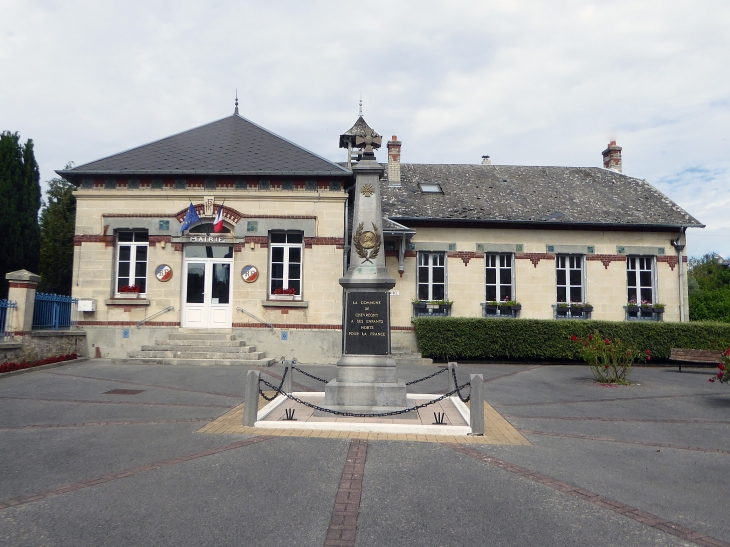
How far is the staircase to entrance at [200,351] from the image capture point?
13.1 m

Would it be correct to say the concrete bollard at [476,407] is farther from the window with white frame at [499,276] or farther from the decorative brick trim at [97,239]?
the decorative brick trim at [97,239]

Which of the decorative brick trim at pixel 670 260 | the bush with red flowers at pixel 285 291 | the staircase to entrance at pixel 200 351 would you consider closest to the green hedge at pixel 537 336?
the decorative brick trim at pixel 670 260

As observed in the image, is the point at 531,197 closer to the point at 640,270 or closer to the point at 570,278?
the point at 570,278

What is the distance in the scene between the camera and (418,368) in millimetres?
13648

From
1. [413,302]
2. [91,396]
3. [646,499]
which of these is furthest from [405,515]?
[413,302]

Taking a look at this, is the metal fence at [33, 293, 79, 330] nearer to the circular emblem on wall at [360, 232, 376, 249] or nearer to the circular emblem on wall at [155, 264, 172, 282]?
the circular emblem on wall at [155, 264, 172, 282]

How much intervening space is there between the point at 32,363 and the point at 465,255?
1238 cm

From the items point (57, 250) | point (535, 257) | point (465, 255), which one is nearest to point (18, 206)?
point (57, 250)

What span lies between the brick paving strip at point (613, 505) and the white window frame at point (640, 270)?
45.7 feet

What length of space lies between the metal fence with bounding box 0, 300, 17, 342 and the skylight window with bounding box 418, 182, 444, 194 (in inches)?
504

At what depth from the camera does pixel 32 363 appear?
11.9m

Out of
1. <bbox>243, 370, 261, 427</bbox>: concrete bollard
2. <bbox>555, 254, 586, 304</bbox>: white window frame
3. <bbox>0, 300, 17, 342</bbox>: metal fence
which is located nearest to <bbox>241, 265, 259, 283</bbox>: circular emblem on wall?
<bbox>0, 300, 17, 342</bbox>: metal fence

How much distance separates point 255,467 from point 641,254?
1618cm

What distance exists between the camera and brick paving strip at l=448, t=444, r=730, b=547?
372 centimetres
